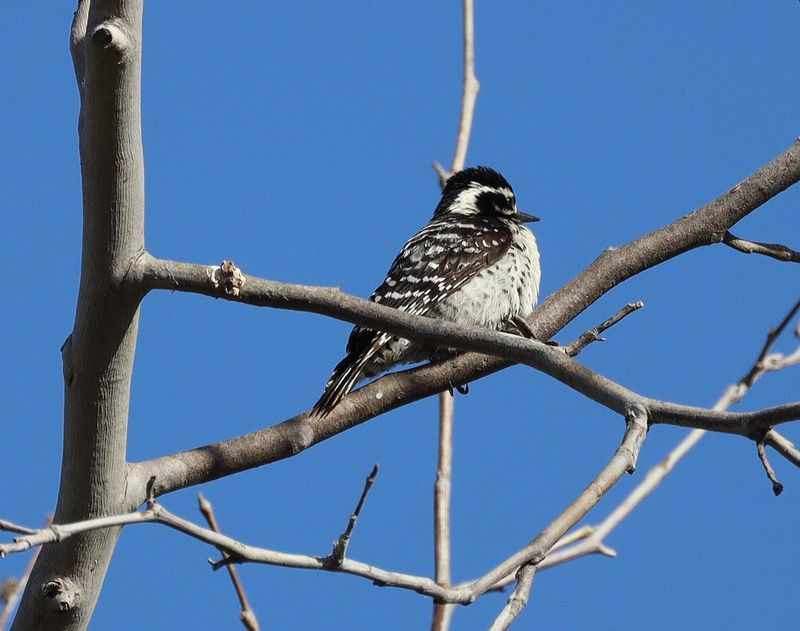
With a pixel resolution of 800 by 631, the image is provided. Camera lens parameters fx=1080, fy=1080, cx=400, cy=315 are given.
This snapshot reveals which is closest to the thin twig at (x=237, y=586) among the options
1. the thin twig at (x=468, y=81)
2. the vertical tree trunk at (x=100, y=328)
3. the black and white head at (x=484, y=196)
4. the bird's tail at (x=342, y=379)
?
the vertical tree trunk at (x=100, y=328)

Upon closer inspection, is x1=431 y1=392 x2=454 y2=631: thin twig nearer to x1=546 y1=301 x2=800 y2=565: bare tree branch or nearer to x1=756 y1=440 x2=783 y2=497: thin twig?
x1=546 y1=301 x2=800 y2=565: bare tree branch

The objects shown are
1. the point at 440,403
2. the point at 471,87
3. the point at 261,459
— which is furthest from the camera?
the point at 471,87

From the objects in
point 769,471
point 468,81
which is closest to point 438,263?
point 468,81

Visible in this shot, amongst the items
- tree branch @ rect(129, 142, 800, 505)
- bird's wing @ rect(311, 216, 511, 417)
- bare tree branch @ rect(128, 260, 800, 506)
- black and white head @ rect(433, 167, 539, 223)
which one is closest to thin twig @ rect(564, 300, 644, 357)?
bare tree branch @ rect(128, 260, 800, 506)

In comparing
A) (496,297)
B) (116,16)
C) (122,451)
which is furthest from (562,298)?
(116,16)

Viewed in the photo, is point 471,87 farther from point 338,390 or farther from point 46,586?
point 46,586

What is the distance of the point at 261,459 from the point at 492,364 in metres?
1.27

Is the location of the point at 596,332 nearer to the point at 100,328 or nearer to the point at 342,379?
the point at 100,328

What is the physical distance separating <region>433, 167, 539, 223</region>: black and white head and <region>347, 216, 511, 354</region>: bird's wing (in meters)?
0.46

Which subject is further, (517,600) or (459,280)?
(459,280)

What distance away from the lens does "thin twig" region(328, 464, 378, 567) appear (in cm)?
255

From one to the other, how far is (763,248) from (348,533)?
262 cm

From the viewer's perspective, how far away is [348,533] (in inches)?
102

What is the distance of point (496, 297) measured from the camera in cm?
628
